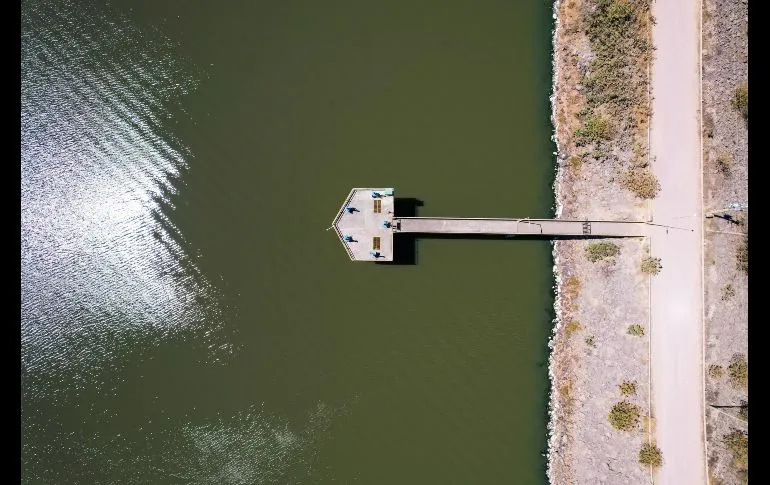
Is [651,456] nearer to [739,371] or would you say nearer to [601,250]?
[739,371]

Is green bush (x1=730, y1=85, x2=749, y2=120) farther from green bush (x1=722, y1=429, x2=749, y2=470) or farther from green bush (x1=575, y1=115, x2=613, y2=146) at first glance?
green bush (x1=722, y1=429, x2=749, y2=470)

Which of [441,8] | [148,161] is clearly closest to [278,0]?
[441,8]

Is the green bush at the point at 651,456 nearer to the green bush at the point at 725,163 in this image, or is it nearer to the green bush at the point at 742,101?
the green bush at the point at 725,163

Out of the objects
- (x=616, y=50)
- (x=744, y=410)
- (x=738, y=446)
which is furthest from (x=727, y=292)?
(x=616, y=50)

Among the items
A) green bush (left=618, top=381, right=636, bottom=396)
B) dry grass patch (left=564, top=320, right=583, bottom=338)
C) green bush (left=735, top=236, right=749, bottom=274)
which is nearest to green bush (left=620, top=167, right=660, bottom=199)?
green bush (left=735, top=236, right=749, bottom=274)
